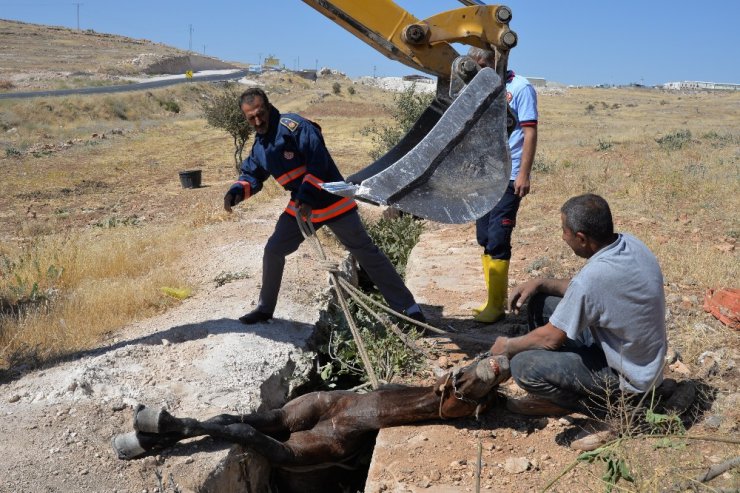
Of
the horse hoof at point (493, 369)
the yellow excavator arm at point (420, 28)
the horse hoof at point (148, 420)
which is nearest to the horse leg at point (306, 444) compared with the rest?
the horse hoof at point (148, 420)

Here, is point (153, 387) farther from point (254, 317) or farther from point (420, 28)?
point (420, 28)

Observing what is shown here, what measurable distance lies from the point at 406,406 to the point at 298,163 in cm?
187

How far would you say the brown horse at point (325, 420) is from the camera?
3.43m

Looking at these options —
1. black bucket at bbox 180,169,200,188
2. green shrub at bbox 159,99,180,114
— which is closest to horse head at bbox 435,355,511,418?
black bucket at bbox 180,169,200,188

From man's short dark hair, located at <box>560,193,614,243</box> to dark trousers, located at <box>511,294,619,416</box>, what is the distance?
63 centimetres

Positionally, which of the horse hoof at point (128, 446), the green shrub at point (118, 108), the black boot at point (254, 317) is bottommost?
the horse hoof at point (128, 446)

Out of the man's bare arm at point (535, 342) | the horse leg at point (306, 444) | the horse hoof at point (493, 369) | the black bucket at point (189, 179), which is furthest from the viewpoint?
the black bucket at point (189, 179)

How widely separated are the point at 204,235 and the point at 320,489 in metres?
4.64

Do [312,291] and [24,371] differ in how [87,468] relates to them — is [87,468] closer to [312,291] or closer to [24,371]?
[24,371]

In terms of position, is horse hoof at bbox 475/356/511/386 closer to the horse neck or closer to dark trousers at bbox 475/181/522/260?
the horse neck

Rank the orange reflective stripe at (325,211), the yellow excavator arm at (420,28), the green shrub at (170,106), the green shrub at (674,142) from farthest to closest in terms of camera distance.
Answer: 1. the green shrub at (170,106)
2. the green shrub at (674,142)
3. the orange reflective stripe at (325,211)
4. the yellow excavator arm at (420,28)

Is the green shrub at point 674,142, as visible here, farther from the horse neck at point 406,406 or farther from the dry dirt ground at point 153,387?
the horse neck at point 406,406

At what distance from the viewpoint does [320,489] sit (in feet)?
13.5

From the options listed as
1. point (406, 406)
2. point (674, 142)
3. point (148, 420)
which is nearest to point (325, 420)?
point (406, 406)
